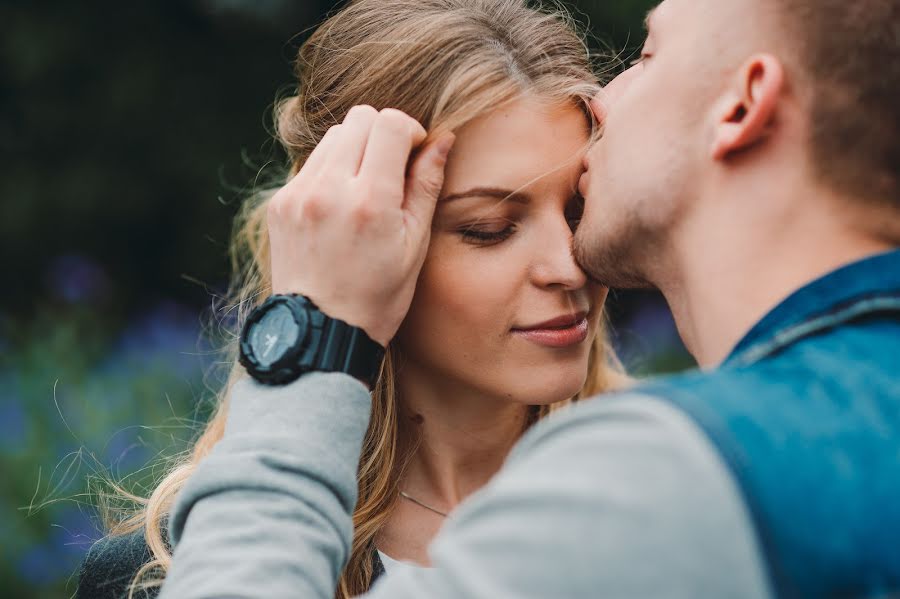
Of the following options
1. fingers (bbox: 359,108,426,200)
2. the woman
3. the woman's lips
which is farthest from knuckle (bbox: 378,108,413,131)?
the woman's lips

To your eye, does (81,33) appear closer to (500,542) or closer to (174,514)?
(174,514)

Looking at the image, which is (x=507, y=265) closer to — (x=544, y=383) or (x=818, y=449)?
(x=544, y=383)

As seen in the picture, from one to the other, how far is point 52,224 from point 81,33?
3.93 ft

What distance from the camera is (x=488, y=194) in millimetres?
2076

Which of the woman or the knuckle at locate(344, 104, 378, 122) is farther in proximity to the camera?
the woman

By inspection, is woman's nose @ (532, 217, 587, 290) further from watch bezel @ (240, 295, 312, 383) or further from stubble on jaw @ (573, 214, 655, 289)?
watch bezel @ (240, 295, 312, 383)

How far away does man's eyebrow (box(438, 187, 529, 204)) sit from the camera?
207 centimetres

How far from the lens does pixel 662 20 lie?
1831mm

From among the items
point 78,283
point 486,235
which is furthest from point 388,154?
point 78,283

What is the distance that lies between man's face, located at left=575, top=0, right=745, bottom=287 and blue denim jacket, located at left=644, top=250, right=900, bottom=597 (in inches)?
16.6

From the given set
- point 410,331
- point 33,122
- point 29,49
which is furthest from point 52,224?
point 410,331

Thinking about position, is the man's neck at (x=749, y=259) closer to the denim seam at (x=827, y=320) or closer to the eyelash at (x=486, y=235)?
the denim seam at (x=827, y=320)

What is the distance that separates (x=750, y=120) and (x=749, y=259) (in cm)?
20

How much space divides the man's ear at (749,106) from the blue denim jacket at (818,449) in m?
0.34
